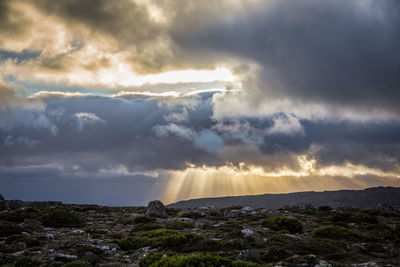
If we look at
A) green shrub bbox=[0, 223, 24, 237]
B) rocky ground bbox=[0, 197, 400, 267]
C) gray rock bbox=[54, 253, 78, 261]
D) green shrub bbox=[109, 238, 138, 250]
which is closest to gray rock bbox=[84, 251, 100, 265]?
rocky ground bbox=[0, 197, 400, 267]

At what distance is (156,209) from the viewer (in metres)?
35.3

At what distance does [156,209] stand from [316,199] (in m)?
105

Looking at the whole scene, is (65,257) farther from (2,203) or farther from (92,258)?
(2,203)

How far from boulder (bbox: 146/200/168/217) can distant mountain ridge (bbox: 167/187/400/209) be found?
226 ft

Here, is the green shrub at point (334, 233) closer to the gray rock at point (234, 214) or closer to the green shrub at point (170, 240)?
the green shrub at point (170, 240)

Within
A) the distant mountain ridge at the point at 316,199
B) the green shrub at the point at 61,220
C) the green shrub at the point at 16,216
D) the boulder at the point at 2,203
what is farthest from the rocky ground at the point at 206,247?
the distant mountain ridge at the point at 316,199

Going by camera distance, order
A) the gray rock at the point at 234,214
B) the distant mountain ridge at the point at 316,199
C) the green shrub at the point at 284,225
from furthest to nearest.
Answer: the distant mountain ridge at the point at 316,199, the gray rock at the point at 234,214, the green shrub at the point at 284,225

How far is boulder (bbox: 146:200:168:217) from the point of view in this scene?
113 ft

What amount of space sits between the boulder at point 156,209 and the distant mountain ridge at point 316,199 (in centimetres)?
6895

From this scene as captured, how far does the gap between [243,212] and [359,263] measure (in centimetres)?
2123

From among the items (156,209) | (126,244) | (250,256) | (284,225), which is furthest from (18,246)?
(156,209)

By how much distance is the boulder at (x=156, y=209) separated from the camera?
3456 centimetres

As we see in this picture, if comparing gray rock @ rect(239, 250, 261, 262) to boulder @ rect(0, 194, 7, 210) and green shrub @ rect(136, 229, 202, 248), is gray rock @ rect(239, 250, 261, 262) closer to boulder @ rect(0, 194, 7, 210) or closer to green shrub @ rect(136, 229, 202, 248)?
green shrub @ rect(136, 229, 202, 248)

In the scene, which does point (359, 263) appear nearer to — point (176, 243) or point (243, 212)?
point (176, 243)
